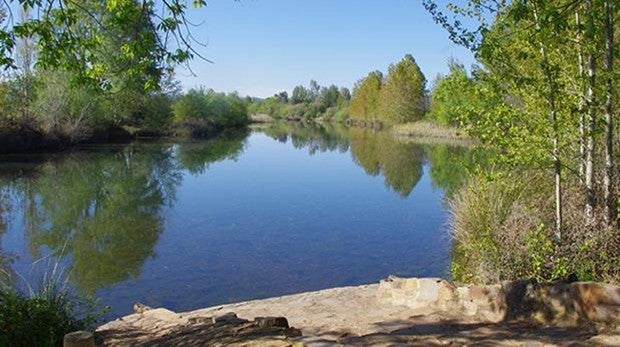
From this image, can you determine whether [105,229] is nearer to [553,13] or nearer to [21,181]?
[21,181]

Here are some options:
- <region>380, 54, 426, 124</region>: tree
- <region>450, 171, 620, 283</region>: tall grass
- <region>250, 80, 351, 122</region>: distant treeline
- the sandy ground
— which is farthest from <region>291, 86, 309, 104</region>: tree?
the sandy ground

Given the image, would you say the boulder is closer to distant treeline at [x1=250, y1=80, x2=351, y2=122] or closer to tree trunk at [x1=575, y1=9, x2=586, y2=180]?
tree trunk at [x1=575, y1=9, x2=586, y2=180]

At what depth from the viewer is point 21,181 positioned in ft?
66.4

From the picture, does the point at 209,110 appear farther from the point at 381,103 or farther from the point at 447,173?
the point at 447,173

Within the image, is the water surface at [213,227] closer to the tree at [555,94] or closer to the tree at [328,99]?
the tree at [555,94]

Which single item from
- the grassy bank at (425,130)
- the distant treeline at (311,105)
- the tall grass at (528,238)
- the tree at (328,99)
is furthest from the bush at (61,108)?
the tree at (328,99)

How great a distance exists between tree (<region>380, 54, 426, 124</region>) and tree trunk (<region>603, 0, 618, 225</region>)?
2158 inches

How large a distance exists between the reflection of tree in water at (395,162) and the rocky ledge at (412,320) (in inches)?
513

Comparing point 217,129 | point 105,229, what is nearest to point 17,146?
point 105,229

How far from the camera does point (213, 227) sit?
1427 cm

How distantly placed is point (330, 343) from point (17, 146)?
29596mm

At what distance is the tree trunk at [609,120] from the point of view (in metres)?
5.95

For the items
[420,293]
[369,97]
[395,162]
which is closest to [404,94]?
[369,97]

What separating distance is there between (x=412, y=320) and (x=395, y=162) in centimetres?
2457
